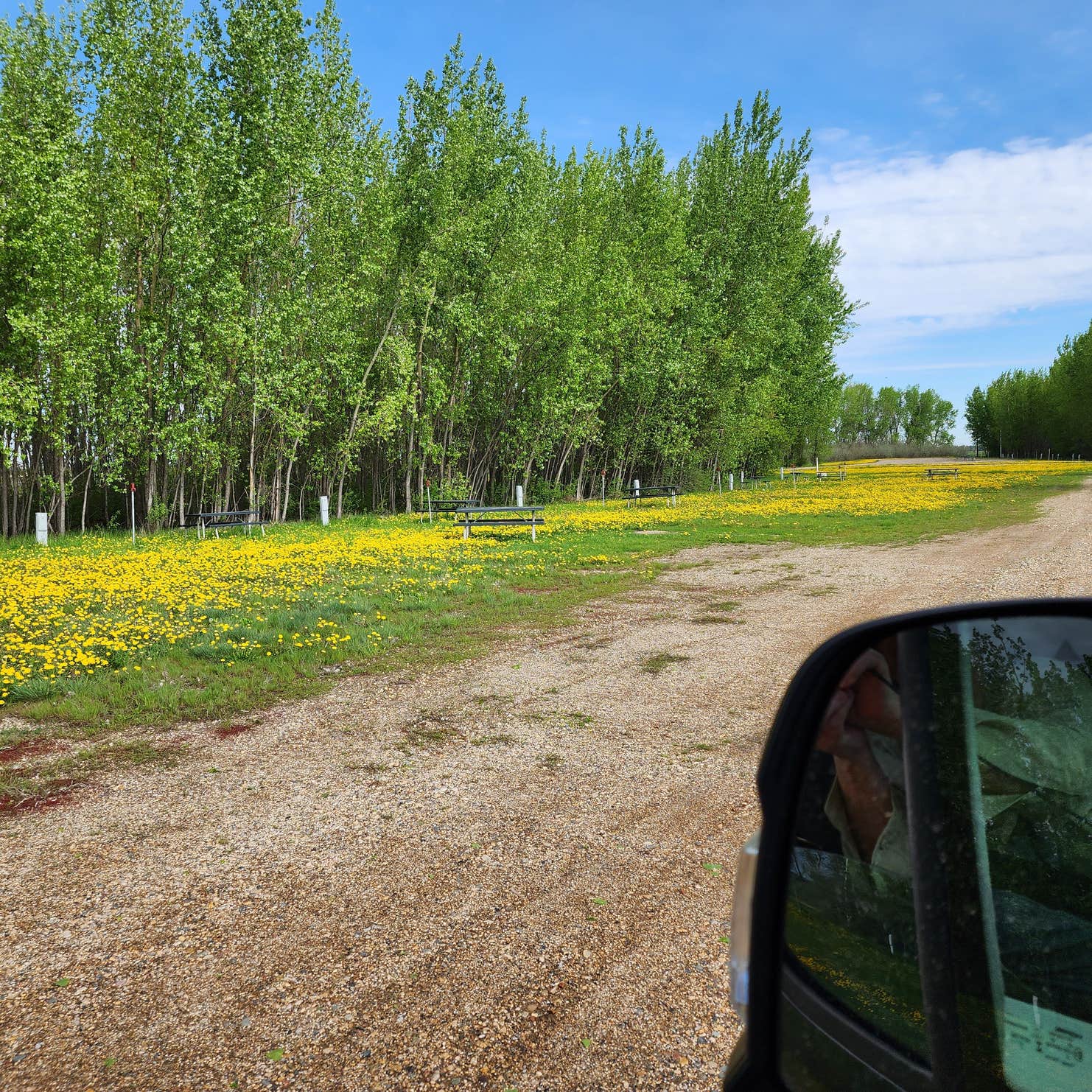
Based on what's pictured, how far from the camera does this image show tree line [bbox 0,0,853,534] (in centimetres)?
1892

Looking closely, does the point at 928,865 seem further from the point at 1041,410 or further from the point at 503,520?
the point at 1041,410

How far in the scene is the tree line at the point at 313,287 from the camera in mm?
18922

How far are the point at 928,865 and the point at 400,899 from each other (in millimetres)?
3042

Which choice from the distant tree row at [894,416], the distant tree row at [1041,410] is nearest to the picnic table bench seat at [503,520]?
the distant tree row at [1041,410]

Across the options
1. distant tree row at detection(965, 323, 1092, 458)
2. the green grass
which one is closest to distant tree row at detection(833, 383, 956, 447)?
distant tree row at detection(965, 323, 1092, 458)

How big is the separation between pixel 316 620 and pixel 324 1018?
7.29 metres

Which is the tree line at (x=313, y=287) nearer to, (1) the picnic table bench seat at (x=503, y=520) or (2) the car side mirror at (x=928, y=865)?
(1) the picnic table bench seat at (x=503, y=520)

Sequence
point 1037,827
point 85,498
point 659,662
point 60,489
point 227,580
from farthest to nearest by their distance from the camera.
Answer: point 85,498, point 60,489, point 227,580, point 659,662, point 1037,827

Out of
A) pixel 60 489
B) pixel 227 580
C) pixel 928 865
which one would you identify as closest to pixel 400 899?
pixel 928 865

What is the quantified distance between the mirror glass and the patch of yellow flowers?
7962 mm

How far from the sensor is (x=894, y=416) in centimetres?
15800

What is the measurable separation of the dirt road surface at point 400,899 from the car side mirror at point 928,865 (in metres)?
1.72

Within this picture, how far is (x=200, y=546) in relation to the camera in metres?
17.3

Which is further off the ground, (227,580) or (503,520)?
(503,520)
